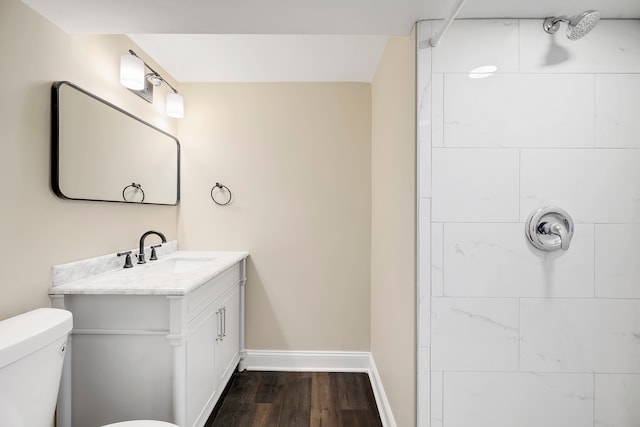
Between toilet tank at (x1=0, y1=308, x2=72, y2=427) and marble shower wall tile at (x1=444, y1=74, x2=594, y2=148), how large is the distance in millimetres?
1659

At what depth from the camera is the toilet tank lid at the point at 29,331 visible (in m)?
0.97

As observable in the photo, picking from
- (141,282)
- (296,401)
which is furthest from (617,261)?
(141,282)

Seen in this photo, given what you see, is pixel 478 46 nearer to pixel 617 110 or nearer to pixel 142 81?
pixel 617 110

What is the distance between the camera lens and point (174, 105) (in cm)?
236

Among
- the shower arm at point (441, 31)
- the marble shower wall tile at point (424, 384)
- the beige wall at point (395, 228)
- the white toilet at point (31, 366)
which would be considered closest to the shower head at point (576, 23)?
the shower arm at point (441, 31)

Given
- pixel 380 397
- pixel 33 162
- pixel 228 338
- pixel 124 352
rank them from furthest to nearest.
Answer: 1. pixel 228 338
2. pixel 380 397
3. pixel 124 352
4. pixel 33 162

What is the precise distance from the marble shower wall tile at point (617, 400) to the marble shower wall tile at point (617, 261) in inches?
13.7

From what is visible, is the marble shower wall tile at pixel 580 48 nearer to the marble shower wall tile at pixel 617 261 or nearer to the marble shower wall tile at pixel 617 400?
the marble shower wall tile at pixel 617 261

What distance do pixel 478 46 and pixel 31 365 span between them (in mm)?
2026

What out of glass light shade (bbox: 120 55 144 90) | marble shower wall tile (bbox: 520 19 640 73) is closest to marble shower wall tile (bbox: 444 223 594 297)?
marble shower wall tile (bbox: 520 19 640 73)

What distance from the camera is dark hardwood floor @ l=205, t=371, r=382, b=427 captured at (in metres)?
1.96

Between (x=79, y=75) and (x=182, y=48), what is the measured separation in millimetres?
748

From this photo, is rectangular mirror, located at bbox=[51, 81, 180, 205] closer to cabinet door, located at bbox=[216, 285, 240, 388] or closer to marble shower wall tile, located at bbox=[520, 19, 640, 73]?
cabinet door, located at bbox=[216, 285, 240, 388]

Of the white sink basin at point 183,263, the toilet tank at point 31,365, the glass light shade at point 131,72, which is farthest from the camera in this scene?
the white sink basin at point 183,263
